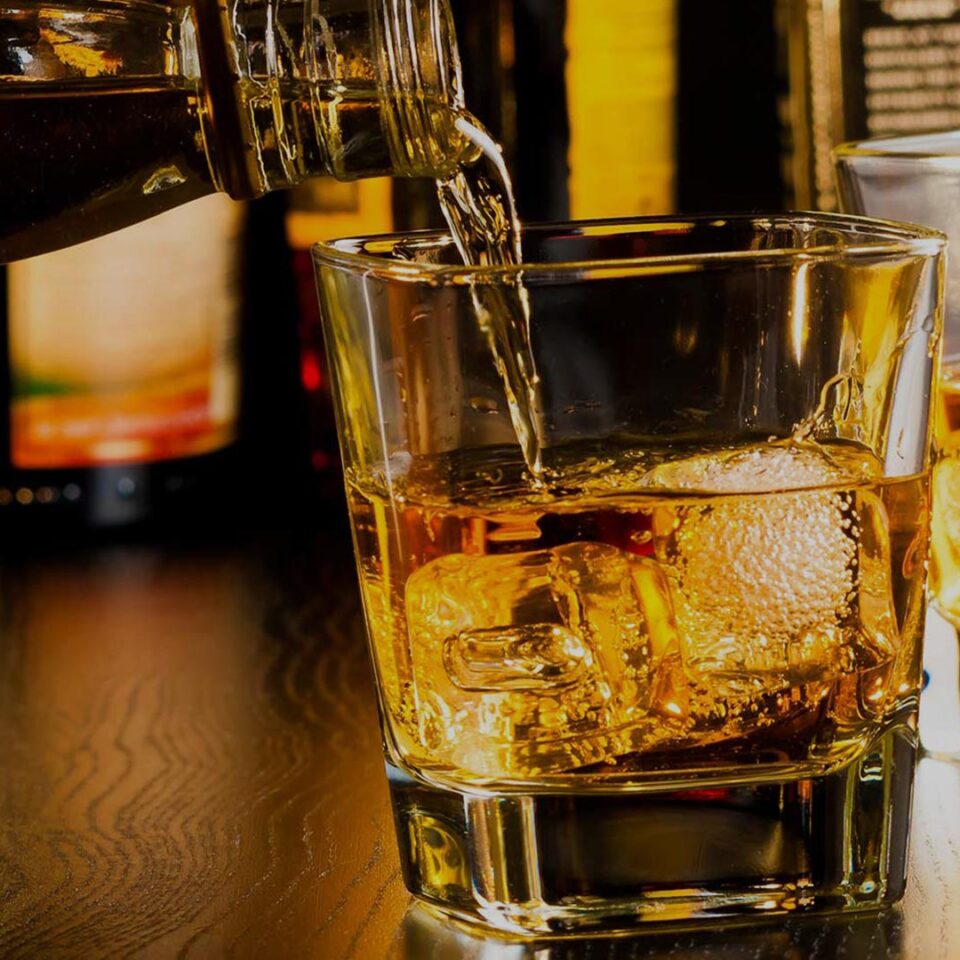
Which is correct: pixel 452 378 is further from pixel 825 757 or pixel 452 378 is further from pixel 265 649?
pixel 265 649

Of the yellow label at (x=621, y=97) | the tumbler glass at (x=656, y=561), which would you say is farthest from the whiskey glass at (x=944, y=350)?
the yellow label at (x=621, y=97)

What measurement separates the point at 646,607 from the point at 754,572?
3 centimetres

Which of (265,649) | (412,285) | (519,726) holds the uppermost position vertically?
(412,285)

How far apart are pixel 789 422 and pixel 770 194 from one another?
77 cm

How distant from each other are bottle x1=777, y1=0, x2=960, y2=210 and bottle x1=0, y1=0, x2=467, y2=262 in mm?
596

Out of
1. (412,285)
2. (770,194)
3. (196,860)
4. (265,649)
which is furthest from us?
(770,194)

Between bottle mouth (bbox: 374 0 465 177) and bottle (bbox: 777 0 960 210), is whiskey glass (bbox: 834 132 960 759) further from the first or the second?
bottle (bbox: 777 0 960 210)

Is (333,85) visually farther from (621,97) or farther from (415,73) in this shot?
(621,97)

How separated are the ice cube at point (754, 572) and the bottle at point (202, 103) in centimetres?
22

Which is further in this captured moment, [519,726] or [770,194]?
[770,194]

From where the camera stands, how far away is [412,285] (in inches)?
20.8

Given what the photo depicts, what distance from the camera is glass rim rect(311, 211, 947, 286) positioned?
1.69 ft

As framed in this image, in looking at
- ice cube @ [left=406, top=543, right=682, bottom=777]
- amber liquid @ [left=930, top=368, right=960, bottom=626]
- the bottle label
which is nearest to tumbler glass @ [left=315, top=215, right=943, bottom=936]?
ice cube @ [left=406, top=543, right=682, bottom=777]

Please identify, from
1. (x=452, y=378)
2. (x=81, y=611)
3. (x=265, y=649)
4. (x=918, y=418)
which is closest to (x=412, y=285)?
(x=452, y=378)
